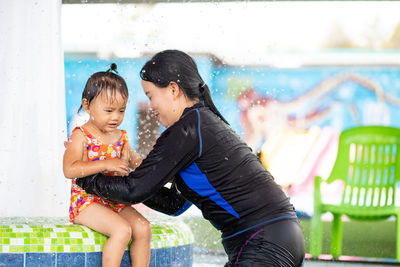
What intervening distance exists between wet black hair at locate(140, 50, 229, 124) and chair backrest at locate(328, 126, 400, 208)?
5063 millimetres

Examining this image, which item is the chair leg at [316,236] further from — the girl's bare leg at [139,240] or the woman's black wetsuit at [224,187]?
the woman's black wetsuit at [224,187]

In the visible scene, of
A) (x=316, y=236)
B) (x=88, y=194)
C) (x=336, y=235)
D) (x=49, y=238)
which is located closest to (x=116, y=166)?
(x=88, y=194)

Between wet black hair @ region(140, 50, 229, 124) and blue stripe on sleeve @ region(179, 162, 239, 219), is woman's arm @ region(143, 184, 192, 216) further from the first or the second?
wet black hair @ region(140, 50, 229, 124)

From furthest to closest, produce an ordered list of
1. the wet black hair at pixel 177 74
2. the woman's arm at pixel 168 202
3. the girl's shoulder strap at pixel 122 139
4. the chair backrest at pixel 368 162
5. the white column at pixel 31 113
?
the chair backrest at pixel 368 162 → the white column at pixel 31 113 → the girl's shoulder strap at pixel 122 139 → the woman's arm at pixel 168 202 → the wet black hair at pixel 177 74

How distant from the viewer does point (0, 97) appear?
3.80 m

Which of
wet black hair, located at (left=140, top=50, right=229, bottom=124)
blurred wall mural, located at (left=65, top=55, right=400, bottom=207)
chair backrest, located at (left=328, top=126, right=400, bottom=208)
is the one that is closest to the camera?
wet black hair, located at (left=140, top=50, right=229, bottom=124)

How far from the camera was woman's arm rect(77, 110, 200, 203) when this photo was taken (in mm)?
2543

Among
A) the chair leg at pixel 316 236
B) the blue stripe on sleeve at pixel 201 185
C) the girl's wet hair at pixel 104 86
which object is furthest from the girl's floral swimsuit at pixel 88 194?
the chair leg at pixel 316 236

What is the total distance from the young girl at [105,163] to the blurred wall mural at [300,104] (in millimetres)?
8187

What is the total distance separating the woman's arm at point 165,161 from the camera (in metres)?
2.54

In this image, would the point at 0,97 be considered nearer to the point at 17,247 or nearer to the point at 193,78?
the point at 17,247

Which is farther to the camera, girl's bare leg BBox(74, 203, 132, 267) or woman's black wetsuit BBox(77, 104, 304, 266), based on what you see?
girl's bare leg BBox(74, 203, 132, 267)

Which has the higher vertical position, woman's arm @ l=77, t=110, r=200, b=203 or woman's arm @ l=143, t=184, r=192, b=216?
woman's arm @ l=77, t=110, r=200, b=203

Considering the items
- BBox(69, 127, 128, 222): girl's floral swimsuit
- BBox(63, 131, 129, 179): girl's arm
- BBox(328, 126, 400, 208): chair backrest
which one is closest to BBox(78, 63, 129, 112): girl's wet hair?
BBox(69, 127, 128, 222): girl's floral swimsuit
